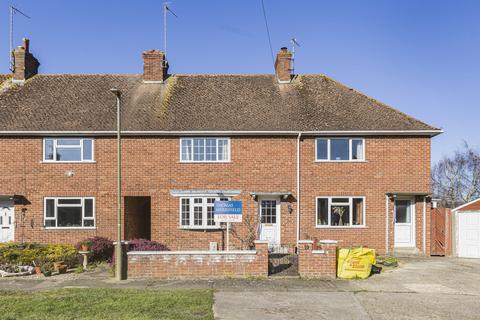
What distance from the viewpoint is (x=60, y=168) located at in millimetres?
18719

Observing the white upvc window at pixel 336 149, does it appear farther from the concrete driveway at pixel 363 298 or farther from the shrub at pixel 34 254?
the shrub at pixel 34 254

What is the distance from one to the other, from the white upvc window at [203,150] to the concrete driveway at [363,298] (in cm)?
729

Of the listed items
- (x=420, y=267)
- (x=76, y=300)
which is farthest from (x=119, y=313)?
(x=420, y=267)

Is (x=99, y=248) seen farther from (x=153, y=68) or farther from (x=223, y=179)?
(x=153, y=68)

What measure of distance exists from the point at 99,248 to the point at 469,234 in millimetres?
13840

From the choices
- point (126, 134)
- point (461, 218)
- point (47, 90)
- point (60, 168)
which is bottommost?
point (461, 218)

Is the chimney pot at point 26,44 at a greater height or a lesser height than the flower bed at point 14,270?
greater

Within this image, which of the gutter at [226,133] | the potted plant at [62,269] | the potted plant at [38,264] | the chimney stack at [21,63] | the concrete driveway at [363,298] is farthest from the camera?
the chimney stack at [21,63]

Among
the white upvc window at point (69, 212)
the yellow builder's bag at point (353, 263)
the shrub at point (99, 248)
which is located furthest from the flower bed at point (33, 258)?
the yellow builder's bag at point (353, 263)

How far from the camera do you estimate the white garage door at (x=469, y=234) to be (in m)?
17.5

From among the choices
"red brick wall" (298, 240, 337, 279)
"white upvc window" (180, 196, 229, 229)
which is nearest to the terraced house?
"white upvc window" (180, 196, 229, 229)

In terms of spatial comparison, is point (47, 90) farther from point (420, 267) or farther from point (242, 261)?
point (420, 267)

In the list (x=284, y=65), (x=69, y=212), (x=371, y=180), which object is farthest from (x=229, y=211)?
(x=284, y=65)

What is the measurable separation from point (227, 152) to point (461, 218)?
9408 millimetres
